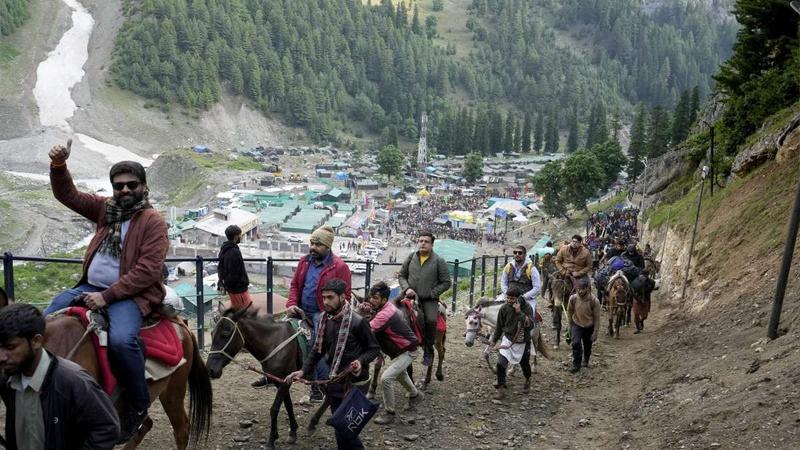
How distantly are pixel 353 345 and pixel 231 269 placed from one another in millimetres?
3574

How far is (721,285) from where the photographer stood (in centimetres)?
1327

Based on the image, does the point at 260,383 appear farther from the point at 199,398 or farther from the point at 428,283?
the point at 428,283

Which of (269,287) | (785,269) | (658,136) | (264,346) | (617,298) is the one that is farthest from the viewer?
(658,136)

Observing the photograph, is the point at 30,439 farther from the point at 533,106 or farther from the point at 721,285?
the point at 533,106

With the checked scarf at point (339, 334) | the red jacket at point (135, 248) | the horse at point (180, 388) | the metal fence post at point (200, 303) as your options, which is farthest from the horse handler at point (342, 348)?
the metal fence post at point (200, 303)

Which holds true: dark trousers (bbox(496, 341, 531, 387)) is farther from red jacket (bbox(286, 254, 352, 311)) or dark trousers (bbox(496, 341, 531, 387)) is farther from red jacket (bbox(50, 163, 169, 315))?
red jacket (bbox(50, 163, 169, 315))

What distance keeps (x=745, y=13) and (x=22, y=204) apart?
210 ft

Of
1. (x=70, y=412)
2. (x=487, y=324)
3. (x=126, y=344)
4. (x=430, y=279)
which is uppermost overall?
(x=70, y=412)

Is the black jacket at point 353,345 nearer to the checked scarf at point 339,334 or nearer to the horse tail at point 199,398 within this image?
the checked scarf at point 339,334

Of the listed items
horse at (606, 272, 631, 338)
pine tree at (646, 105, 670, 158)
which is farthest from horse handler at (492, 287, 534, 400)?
pine tree at (646, 105, 670, 158)

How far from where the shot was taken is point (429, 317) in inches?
345

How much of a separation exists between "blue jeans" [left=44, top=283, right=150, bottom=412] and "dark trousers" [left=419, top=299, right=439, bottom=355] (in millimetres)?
4519

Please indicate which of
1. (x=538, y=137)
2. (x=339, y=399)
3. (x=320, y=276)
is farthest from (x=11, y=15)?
(x=339, y=399)

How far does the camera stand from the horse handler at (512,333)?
8.90 meters
